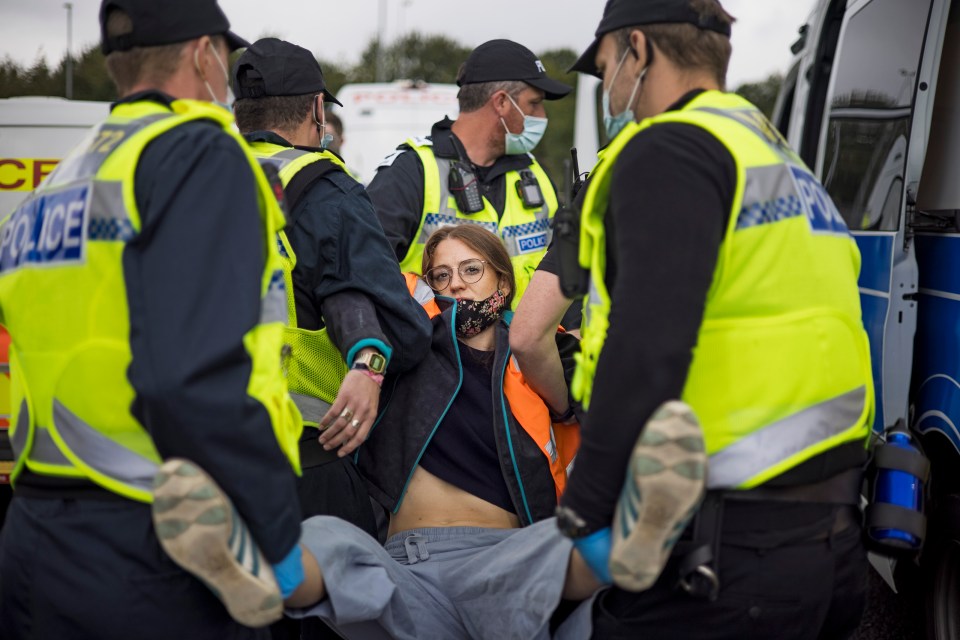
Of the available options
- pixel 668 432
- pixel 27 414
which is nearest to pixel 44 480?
pixel 27 414

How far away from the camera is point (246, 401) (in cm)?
183

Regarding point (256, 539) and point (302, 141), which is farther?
point (302, 141)

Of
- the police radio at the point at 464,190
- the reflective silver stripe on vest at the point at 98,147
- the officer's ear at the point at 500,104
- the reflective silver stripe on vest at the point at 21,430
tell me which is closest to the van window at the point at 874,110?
the officer's ear at the point at 500,104

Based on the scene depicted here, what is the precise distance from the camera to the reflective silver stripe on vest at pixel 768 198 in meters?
1.96

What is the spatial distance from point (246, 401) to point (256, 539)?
274 millimetres

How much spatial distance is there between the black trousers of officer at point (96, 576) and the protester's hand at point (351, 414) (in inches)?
32.4

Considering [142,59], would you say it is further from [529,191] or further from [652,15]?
[529,191]

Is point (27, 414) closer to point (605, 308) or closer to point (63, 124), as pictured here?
point (605, 308)

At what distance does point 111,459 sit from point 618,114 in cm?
131

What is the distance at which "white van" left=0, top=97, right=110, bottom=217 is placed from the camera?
4.63 metres

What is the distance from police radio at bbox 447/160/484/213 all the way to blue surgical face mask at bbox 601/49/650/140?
2048 millimetres

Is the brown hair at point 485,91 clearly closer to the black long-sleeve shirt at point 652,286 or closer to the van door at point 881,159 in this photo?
the van door at point 881,159

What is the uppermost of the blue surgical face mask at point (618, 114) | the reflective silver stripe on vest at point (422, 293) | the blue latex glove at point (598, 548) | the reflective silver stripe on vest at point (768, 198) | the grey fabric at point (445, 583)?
the blue surgical face mask at point (618, 114)

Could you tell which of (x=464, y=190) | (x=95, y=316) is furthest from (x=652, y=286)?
(x=464, y=190)
